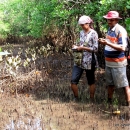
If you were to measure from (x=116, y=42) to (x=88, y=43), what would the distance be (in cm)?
58

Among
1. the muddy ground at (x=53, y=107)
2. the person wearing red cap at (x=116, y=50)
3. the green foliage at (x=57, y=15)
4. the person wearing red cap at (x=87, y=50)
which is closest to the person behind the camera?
the muddy ground at (x=53, y=107)

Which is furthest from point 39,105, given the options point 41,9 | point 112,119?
point 41,9

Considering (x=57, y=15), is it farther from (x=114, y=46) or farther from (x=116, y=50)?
(x=114, y=46)

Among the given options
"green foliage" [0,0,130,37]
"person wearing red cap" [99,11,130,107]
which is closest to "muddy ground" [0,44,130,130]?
"person wearing red cap" [99,11,130,107]

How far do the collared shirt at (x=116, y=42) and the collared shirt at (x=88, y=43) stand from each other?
0.32m

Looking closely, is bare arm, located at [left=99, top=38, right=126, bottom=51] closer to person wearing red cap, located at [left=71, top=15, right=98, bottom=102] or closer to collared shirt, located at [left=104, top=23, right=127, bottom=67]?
collared shirt, located at [left=104, top=23, right=127, bottom=67]

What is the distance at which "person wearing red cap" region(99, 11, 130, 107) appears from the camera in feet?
13.8

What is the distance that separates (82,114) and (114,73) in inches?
33.9

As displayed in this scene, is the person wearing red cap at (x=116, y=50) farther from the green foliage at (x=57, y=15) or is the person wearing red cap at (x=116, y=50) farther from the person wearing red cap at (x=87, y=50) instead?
the green foliage at (x=57, y=15)

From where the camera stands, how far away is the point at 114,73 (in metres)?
4.45

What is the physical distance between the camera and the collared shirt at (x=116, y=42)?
4.23m

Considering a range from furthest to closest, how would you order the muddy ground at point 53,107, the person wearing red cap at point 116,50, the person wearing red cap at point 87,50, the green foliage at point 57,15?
the green foliage at point 57,15 → the person wearing red cap at point 87,50 → the person wearing red cap at point 116,50 → the muddy ground at point 53,107

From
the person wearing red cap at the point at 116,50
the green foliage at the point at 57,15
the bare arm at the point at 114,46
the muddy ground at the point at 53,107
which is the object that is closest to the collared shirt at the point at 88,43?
the person wearing red cap at the point at 116,50

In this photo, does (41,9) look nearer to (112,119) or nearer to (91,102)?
(91,102)
